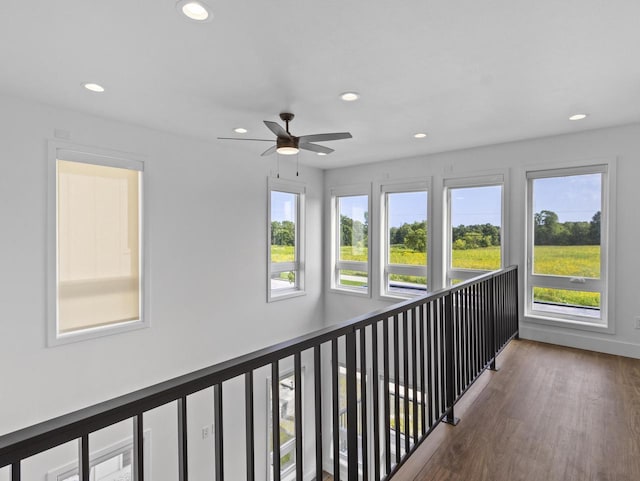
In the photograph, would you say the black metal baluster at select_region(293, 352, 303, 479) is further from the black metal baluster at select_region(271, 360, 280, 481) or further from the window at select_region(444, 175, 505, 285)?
the window at select_region(444, 175, 505, 285)

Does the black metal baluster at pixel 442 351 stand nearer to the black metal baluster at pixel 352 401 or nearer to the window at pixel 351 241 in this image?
the black metal baluster at pixel 352 401

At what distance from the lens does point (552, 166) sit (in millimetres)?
4172

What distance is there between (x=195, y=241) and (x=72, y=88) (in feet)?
6.53

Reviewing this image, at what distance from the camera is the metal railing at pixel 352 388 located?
775 mm

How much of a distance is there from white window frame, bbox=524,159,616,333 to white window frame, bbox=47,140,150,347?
4.57m

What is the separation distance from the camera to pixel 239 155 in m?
4.79

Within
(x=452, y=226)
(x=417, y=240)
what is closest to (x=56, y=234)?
(x=417, y=240)

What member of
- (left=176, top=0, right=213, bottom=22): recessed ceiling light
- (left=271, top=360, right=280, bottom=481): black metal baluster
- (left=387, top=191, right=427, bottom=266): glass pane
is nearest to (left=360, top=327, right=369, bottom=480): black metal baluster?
(left=271, top=360, right=280, bottom=481): black metal baluster

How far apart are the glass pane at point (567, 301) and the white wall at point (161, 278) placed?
11.1ft

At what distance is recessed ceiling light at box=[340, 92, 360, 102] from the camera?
290 centimetres

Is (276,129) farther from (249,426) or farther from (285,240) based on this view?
(285,240)

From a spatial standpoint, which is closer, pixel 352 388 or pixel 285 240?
pixel 352 388

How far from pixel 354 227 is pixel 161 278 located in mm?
3330

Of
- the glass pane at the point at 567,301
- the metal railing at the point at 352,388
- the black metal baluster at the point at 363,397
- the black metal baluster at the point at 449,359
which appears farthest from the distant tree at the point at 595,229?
the black metal baluster at the point at 363,397
